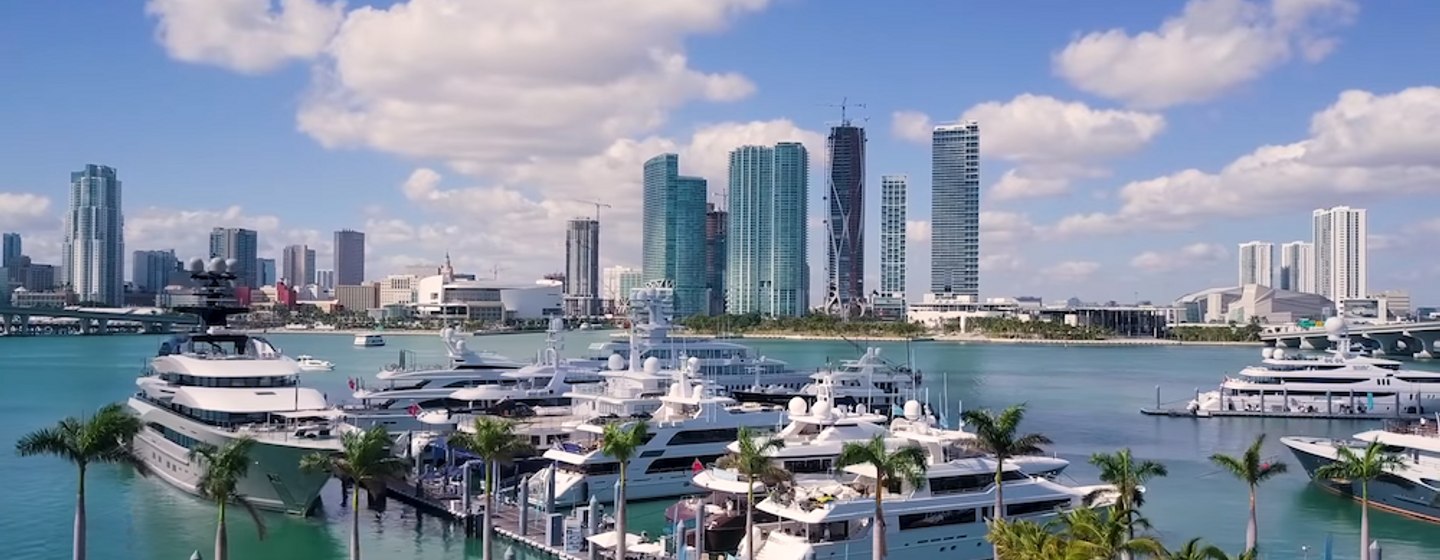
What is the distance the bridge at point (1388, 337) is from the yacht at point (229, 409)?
14727 cm

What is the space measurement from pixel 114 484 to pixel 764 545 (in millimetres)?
31984

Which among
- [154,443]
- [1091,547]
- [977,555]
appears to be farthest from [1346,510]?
[154,443]

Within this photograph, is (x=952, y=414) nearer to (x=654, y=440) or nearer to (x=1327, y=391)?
(x=1327, y=391)

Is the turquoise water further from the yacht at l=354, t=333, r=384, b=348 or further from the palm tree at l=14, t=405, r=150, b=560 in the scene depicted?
the yacht at l=354, t=333, r=384, b=348

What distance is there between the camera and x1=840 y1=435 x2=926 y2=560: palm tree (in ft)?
90.9

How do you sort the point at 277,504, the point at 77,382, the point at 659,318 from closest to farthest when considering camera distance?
1. the point at 277,504
2. the point at 659,318
3. the point at 77,382

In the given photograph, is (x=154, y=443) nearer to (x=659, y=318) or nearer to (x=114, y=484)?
(x=114, y=484)

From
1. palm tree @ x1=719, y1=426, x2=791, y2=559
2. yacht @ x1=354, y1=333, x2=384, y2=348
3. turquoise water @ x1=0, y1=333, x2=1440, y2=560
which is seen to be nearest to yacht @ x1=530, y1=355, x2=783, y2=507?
turquoise water @ x1=0, y1=333, x2=1440, y2=560

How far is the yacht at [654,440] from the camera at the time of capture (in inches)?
1708

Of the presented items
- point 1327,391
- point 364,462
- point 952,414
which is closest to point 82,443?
point 364,462

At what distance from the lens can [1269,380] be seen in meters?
82.8

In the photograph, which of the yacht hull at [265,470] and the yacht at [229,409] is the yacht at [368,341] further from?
the yacht hull at [265,470]

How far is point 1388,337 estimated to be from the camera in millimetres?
166000

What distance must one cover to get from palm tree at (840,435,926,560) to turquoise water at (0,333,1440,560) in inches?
523
